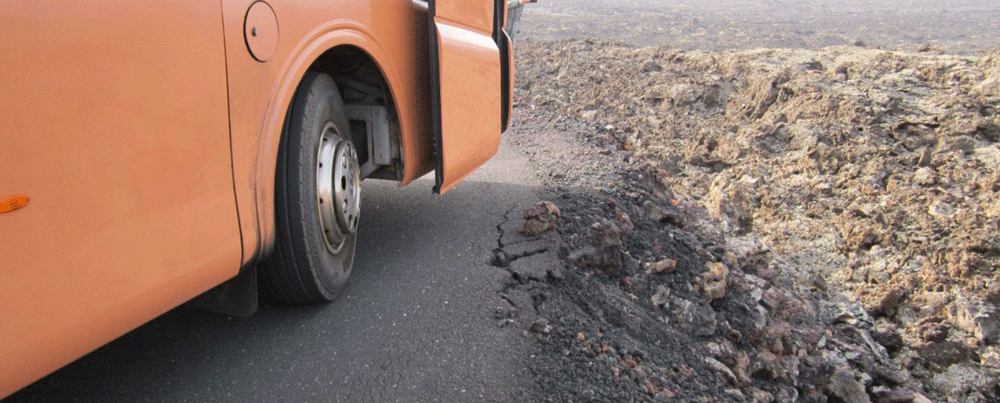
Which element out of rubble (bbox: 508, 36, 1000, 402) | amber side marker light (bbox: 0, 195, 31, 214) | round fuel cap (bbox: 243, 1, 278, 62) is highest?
round fuel cap (bbox: 243, 1, 278, 62)

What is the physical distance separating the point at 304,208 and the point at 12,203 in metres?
1.22

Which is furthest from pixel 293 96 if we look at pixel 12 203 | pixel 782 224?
pixel 782 224

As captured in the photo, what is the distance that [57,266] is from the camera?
1968mm

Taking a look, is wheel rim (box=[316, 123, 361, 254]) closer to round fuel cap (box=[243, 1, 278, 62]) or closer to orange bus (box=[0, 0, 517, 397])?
orange bus (box=[0, 0, 517, 397])

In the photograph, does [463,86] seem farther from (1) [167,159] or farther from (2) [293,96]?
(1) [167,159]

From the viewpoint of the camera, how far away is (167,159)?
7.34ft

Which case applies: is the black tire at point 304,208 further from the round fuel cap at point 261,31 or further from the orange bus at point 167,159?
the round fuel cap at point 261,31

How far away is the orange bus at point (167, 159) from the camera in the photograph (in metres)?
1.89

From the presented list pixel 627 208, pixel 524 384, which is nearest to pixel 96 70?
pixel 524 384

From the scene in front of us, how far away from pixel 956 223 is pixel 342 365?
612 centimetres

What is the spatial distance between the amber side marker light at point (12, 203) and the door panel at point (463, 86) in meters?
2.00

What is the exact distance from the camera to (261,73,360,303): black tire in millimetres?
2971

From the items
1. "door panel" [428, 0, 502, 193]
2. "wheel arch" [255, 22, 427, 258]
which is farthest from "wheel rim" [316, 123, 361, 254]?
"door panel" [428, 0, 502, 193]

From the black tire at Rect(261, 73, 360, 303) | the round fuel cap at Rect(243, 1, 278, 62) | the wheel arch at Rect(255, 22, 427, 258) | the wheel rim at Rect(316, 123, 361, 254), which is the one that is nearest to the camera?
the round fuel cap at Rect(243, 1, 278, 62)
